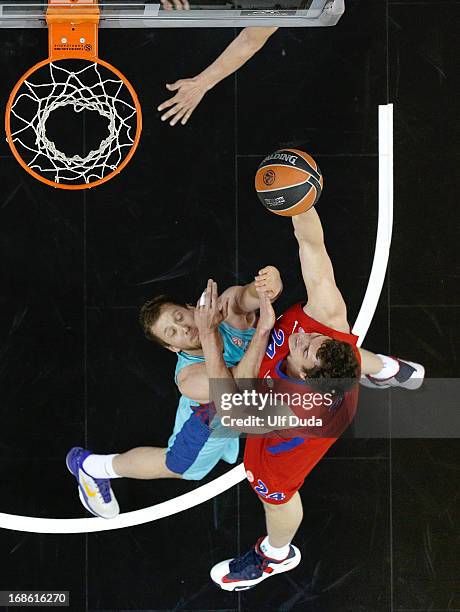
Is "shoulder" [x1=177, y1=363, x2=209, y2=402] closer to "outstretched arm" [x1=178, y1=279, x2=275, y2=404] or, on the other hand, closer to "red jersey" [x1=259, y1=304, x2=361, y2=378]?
"outstretched arm" [x1=178, y1=279, x2=275, y2=404]

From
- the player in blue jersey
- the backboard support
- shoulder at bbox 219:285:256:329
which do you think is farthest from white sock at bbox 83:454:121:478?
the backboard support

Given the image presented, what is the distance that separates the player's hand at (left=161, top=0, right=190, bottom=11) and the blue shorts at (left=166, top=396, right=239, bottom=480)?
177 cm

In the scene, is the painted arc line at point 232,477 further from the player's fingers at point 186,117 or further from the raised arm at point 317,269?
the player's fingers at point 186,117

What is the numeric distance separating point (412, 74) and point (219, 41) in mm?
1050

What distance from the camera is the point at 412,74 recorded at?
3994 mm

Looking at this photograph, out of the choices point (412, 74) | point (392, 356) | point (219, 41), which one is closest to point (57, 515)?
point (392, 356)

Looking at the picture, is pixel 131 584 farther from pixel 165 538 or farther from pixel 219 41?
pixel 219 41

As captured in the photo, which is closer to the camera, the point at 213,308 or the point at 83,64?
the point at 213,308

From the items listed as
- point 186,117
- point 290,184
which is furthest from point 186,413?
point 186,117

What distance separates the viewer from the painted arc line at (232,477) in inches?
153

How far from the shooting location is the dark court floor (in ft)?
12.8

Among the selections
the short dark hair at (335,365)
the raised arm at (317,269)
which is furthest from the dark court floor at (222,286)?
the short dark hair at (335,365)

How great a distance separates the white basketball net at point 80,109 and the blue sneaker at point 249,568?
2092mm

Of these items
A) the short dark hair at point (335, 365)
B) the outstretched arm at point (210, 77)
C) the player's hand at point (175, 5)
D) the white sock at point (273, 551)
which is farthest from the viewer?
the outstretched arm at point (210, 77)
